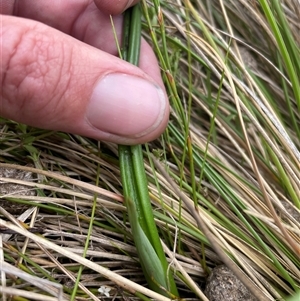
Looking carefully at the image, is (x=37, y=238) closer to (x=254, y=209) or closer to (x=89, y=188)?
Result: (x=89, y=188)

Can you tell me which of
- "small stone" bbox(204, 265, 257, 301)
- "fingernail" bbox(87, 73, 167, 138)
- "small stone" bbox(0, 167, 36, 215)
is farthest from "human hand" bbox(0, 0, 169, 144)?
"small stone" bbox(204, 265, 257, 301)

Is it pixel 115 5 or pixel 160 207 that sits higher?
pixel 115 5

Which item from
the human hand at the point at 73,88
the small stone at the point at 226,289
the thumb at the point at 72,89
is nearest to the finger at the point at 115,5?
the human hand at the point at 73,88

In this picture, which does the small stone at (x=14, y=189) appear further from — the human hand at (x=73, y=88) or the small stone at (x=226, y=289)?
the small stone at (x=226, y=289)

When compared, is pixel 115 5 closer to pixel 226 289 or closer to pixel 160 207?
pixel 160 207

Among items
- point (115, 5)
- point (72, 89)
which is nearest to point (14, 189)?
point (72, 89)

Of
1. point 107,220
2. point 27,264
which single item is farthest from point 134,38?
→ point 27,264

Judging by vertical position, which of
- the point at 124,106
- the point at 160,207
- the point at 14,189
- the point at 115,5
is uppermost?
the point at 115,5
